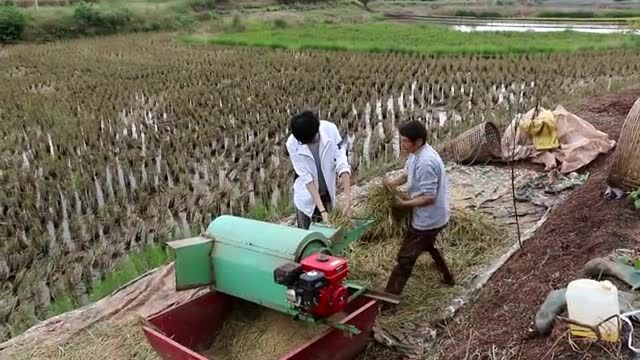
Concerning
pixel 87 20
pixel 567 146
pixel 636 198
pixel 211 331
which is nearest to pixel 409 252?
pixel 211 331

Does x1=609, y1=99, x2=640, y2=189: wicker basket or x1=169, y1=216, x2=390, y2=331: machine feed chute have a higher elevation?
x1=609, y1=99, x2=640, y2=189: wicker basket

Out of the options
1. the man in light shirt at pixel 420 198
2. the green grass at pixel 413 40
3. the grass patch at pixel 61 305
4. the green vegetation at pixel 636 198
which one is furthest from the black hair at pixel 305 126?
the green grass at pixel 413 40

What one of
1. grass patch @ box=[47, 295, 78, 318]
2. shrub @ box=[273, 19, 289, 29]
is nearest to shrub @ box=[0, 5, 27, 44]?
shrub @ box=[273, 19, 289, 29]

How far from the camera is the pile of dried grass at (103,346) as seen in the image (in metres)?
4.30

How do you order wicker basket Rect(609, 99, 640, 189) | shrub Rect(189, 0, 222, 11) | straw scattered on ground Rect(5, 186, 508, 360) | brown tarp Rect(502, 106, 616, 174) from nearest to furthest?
1. straw scattered on ground Rect(5, 186, 508, 360)
2. wicker basket Rect(609, 99, 640, 189)
3. brown tarp Rect(502, 106, 616, 174)
4. shrub Rect(189, 0, 222, 11)

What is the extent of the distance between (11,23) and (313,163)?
2530 centimetres

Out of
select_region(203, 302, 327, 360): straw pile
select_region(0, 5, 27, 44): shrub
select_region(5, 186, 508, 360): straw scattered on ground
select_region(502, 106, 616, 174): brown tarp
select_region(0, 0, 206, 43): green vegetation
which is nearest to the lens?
select_region(203, 302, 327, 360): straw pile

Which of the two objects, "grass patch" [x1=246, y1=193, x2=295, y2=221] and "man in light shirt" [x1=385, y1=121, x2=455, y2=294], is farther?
"grass patch" [x1=246, y1=193, x2=295, y2=221]

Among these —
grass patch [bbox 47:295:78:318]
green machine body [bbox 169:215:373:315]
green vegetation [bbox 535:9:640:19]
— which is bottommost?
grass patch [bbox 47:295:78:318]

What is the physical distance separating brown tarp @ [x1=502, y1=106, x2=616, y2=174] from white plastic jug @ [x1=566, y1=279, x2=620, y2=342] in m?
4.17

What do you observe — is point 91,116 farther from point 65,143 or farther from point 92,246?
point 92,246

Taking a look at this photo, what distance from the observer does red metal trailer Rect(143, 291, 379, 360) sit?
11.4 ft

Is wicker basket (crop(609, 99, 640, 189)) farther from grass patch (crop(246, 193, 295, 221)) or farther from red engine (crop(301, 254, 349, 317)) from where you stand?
grass patch (crop(246, 193, 295, 221))

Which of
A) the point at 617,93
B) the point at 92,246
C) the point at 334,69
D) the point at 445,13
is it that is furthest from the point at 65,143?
the point at 445,13
